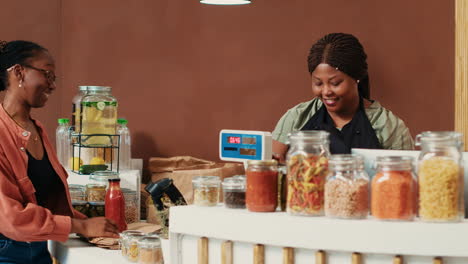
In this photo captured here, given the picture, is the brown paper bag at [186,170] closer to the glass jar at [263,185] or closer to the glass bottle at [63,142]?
the glass bottle at [63,142]

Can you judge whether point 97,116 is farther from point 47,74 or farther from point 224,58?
point 224,58

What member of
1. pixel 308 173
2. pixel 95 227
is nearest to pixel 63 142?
pixel 95 227

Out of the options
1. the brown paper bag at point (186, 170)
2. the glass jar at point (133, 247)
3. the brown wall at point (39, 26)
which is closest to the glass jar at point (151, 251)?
the glass jar at point (133, 247)

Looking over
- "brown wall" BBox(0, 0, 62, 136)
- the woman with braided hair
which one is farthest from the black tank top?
"brown wall" BBox(0, 0, 62, 136)

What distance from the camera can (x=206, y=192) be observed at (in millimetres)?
2094

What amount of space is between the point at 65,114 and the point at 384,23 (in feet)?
7.55

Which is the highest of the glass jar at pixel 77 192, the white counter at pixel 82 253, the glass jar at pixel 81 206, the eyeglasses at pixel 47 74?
the eyeglasses at pixel 47 74

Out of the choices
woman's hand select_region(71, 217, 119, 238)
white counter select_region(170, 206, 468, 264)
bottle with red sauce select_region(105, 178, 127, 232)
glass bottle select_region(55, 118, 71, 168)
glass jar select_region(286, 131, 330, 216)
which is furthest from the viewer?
glass bottle select_region(55, 118, 71, 168)

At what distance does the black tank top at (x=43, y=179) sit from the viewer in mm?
2930

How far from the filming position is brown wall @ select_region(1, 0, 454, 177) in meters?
3.98

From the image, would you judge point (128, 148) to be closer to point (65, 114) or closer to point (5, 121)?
point (65, 114)

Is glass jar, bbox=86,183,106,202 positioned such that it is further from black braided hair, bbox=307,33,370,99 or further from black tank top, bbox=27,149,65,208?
black braided hair, bbox=307,33,370,99

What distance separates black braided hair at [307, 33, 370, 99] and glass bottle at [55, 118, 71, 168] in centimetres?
176

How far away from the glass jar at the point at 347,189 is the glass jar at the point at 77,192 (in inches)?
74.0
